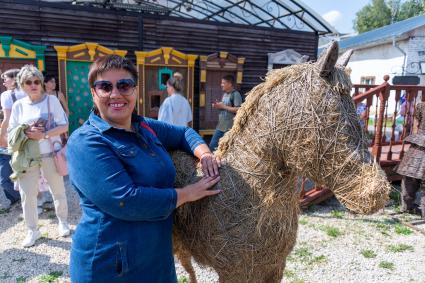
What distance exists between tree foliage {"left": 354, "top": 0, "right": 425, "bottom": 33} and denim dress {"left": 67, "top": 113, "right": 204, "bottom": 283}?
1944 inches

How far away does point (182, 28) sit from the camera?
915cm

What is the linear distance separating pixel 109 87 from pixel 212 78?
26.6 feet

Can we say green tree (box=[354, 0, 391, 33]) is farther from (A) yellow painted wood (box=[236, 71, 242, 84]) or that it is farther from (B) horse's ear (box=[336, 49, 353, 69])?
(B) horse's ear (box=[336, 49, 353, 69])

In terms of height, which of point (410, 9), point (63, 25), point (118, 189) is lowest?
point (118, 189)

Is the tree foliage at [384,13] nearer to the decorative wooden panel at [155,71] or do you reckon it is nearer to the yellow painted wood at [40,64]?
the decorative wooden panel at [155,71]

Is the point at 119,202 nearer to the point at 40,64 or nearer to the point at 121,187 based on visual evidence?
the point at 121,187

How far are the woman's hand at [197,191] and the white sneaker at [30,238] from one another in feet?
10.5

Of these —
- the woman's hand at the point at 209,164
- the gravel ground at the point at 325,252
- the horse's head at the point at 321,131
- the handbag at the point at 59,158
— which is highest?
the horse's head at the point at 321,131

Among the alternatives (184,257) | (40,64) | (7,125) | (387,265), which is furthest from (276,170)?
(40,64)

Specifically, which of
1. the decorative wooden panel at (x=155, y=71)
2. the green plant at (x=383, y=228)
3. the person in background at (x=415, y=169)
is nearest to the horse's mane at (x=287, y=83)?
the green plant at (x=383, y=228)

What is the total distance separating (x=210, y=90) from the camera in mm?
9508

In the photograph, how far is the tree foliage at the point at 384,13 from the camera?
42.4 m

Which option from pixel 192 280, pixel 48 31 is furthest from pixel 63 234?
pixel 48 31

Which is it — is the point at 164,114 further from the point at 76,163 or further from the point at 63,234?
the point at 76,163
